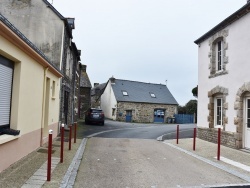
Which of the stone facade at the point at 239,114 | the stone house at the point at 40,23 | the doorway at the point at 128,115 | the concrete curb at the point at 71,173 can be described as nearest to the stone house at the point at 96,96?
the doorway at the point at 128,115

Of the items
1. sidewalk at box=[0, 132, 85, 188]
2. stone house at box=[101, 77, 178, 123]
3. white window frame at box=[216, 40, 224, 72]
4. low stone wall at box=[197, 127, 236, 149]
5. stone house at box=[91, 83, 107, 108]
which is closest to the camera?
sidewalk at box=[0, 132, 85, 188]

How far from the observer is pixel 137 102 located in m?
38.7

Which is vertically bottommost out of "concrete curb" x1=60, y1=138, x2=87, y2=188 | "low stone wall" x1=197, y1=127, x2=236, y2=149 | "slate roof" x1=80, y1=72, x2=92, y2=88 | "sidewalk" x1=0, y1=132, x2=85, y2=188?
"concrete curb" x1=60, y1=138, x2=87, y2=188

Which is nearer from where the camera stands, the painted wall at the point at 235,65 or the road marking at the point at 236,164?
the road marking at the point at 236,164

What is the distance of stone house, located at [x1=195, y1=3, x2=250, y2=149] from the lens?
37.6ft

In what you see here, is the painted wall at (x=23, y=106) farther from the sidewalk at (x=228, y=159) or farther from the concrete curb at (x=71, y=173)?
the sidewalk at (x=228, y=159)

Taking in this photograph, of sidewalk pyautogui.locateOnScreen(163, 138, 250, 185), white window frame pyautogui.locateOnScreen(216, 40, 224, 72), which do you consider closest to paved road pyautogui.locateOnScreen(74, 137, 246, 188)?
sidewalk pyautogui.locateOnScreen(163, 138, 250, 185)

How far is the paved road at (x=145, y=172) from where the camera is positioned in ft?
20.1

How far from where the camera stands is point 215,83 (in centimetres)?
1384

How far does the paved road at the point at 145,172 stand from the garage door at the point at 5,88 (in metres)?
2.25

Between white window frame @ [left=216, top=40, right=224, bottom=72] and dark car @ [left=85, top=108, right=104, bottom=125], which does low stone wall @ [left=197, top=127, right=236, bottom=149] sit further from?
dark car @ [left=85, top=108, right=104, bottom=125]

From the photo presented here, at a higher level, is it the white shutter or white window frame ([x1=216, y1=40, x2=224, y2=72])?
white window frame ([x1=216, y1=40, x2=224, y2=72])

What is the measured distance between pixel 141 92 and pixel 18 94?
34998 millimetres

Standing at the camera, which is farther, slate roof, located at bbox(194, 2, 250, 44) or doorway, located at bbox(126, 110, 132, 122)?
doorway, located at bbox(126, 110, 132, 122)
